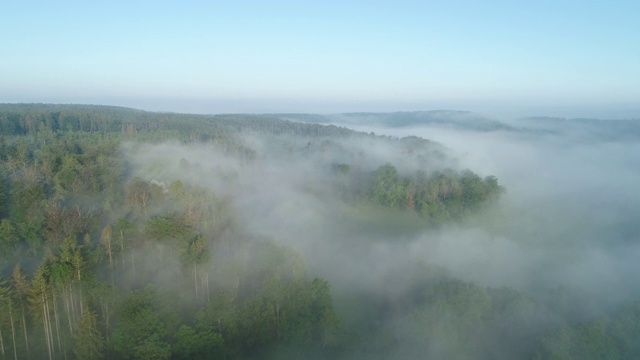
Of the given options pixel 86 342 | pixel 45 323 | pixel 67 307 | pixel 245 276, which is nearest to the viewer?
pixel 86 342

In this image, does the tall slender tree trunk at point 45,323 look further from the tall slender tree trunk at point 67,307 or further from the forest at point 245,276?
the tall slender tree trunk at point 67,307

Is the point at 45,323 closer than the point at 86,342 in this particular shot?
No

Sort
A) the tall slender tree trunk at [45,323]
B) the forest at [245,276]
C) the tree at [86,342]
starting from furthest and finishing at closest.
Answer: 1. the forest at [245,276]
2. the tall slender tree trunk at [45,323]
3. the tree at [86,342]

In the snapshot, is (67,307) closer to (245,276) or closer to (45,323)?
(45,323)

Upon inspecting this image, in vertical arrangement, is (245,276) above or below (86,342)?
below

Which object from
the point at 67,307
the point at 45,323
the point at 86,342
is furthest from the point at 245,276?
the point at 45,323

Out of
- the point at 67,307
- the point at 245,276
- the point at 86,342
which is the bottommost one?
the point at 245,276

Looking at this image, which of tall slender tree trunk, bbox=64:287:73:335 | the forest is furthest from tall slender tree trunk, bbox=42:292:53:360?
tall slender tree trunk, bbox=64:287:73:335

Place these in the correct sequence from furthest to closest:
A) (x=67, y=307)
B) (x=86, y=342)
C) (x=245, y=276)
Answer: (x=245, y=276) < (x=67, y=307) < (x=86, y=342)

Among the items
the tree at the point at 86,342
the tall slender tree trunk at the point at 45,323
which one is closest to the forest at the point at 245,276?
the tree at the point at 86,342
